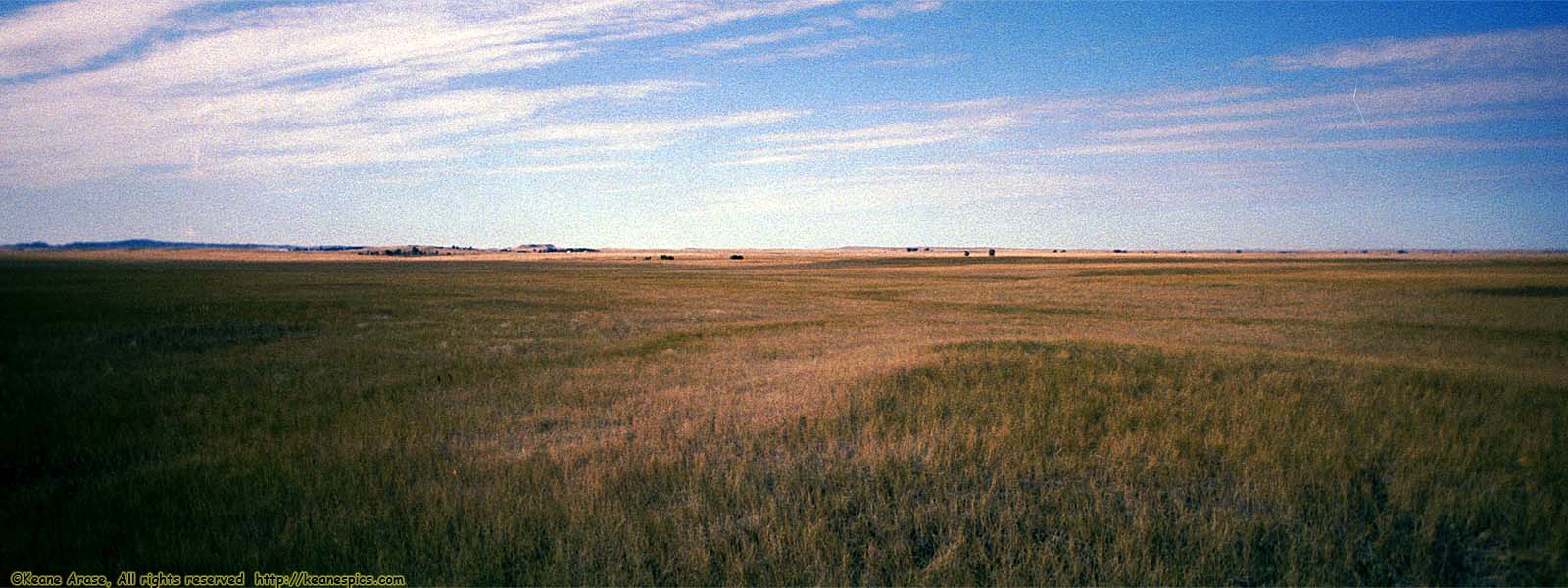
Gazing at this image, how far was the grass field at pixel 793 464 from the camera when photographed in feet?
18.4

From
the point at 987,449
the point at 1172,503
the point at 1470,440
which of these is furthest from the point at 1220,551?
the point at 1470,440

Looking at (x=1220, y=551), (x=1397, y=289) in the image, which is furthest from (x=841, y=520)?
(x=1397, y=289)

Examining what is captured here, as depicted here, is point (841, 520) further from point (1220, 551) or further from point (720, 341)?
point (720, 341)

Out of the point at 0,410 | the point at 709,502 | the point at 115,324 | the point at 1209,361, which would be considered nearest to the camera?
the point at 709,502

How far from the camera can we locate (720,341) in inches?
878

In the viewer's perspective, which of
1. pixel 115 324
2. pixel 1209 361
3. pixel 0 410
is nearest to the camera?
pixel 0 410

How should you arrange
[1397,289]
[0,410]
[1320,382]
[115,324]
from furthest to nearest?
[1397,289] < [115,324] < [1320,382] < [0,410]

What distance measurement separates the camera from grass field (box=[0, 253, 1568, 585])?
18.4 feet

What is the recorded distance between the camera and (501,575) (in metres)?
5.38

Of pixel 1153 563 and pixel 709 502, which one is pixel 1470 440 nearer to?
pixel 1153 563

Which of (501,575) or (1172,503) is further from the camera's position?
(1172,503)

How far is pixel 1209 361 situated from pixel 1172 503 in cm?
946

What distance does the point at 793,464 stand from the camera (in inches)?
316

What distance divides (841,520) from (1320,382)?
1131 centimetres
